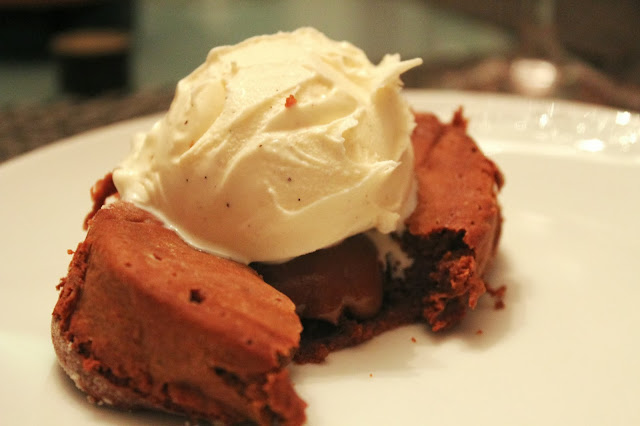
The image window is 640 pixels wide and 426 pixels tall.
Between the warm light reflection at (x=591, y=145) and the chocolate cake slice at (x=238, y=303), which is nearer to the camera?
the chocolate cake slice at (x=238, y=303)

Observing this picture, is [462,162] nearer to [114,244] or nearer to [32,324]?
[114,244]

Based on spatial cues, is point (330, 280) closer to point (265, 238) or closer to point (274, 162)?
point (265, 238)

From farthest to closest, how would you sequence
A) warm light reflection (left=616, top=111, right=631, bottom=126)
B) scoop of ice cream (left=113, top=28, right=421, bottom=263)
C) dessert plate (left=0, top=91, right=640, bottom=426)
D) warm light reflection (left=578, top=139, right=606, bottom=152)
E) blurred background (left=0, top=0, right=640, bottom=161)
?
blurred background (left=0, top=0, right=640, bottom=161), warm light reflection (left=616, top=111, right=631, bottom=126), warm light reflection (left=578, top=139, right=606, bottom=152), scoop of ice cream (left=113, top=28, right=421, bottom=263), dessert plate (left=0, top=91, right=640, bottom=426)

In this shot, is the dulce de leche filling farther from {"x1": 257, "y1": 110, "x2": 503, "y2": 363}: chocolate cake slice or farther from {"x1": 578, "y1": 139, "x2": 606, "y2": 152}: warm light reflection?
{"x1": 578, "y1": 139, "x2": 606, "y2": 152}: warm light reflection

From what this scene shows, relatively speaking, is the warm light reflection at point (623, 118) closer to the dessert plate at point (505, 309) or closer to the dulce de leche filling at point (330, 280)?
the dessert plate at point (505, 309)

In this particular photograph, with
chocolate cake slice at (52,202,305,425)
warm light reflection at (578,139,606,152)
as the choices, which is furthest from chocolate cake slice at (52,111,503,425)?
warm light reflection at (578,139,606,152)

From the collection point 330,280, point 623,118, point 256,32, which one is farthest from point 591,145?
point 256,32

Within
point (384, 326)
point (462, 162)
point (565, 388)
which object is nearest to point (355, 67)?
point (462, 162)

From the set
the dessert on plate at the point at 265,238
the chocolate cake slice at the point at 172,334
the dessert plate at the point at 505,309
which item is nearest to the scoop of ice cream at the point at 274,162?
the dessert on plate at the point at 265,238
